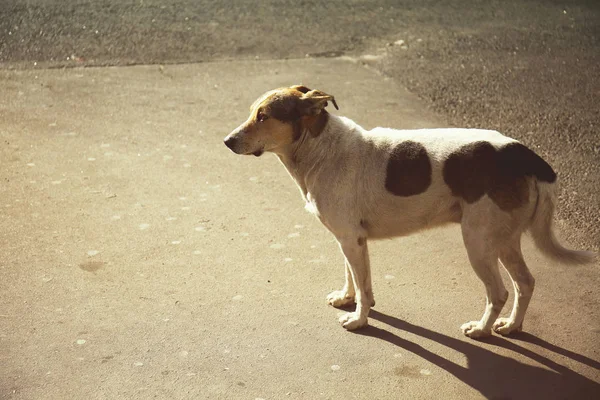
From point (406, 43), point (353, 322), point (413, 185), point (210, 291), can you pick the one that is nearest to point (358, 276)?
point (353, 322)

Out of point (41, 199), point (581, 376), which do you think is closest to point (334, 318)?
point (581, 376)

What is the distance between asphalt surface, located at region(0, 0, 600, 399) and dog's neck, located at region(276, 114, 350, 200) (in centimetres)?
98

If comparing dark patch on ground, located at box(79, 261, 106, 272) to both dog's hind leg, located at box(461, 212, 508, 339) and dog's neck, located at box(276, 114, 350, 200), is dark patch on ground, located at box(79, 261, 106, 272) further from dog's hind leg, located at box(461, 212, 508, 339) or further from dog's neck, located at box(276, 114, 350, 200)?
dog's hind leg, located at box(461, 212, 508, 339)

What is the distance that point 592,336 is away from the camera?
521 cm

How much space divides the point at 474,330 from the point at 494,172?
1068 mm

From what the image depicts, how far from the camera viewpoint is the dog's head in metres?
5.11

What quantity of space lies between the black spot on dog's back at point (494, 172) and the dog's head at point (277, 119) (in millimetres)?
892

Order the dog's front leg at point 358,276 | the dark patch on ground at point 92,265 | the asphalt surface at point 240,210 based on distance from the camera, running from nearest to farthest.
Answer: the asphalt surface at point 240,210
the dog's front leg at point 358,276
the dark patch on ground at point 92,265

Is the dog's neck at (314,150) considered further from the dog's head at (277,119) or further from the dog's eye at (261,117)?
the dog's eye at (261,117)

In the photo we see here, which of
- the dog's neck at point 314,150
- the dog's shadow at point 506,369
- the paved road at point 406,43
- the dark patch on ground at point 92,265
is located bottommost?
the dark patch on ground at point 92,265

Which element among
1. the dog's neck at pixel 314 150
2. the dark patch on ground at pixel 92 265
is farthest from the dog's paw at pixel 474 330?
the dark patch on ground at pixel 92 265

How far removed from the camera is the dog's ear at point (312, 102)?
506 centimetres

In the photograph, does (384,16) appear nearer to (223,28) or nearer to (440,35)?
(440,35)

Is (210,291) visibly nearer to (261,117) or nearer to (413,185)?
(261,117)
